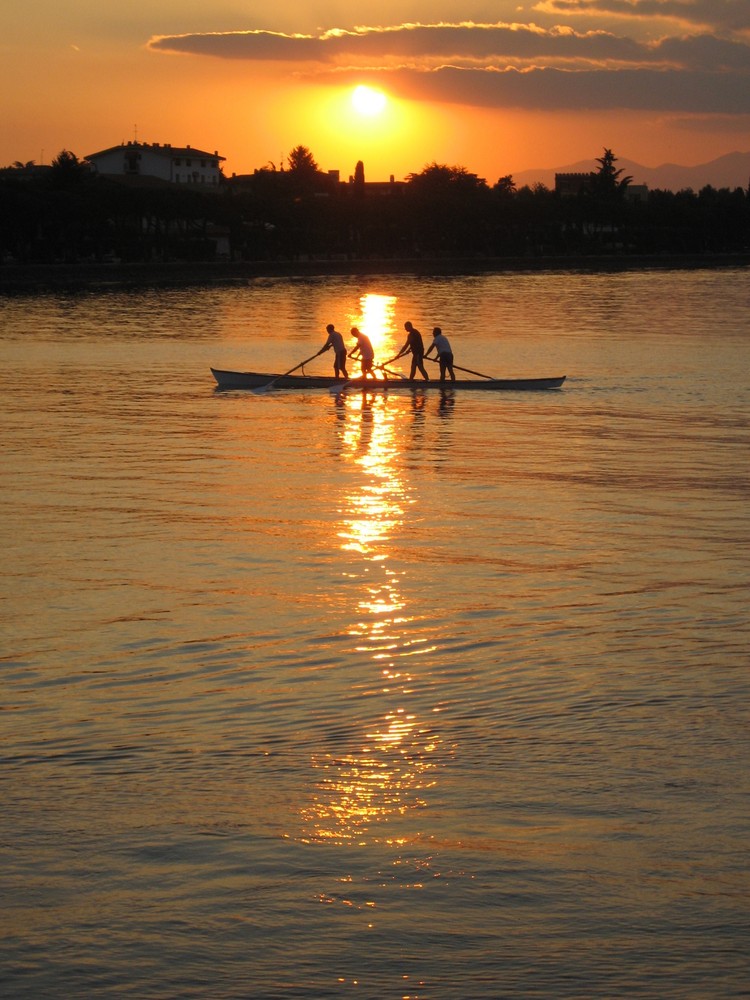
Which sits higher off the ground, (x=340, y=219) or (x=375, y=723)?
(x=340, y=219)

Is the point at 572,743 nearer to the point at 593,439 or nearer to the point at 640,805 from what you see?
the point at 640,805

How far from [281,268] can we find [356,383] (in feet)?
317

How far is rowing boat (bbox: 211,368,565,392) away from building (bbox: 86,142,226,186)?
140 meters

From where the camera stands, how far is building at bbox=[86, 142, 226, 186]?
563 feet

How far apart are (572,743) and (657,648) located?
2318 mm

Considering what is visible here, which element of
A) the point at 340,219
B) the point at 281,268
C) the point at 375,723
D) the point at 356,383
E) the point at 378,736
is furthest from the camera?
the point at 340,219

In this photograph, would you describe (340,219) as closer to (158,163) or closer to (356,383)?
(158,163)

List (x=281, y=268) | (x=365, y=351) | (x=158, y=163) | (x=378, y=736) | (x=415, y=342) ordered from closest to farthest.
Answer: (x=378, y=736)
(x=365, y=351)
(x=415, y=342)
(x=281, y=268)
(x=158, y=163)

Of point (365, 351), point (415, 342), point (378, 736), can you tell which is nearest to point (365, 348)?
point (365, 351)

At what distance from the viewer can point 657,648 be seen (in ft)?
36.2

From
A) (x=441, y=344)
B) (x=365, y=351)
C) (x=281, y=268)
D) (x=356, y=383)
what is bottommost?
(x=356, y=383)

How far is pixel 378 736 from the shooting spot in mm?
9070

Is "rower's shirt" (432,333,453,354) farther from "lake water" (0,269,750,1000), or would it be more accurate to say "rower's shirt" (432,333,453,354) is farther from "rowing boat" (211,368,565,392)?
"lake water" (0,269,750,1000)

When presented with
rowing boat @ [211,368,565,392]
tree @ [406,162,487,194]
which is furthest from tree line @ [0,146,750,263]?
rowing boat @ [211,368,565,392]
